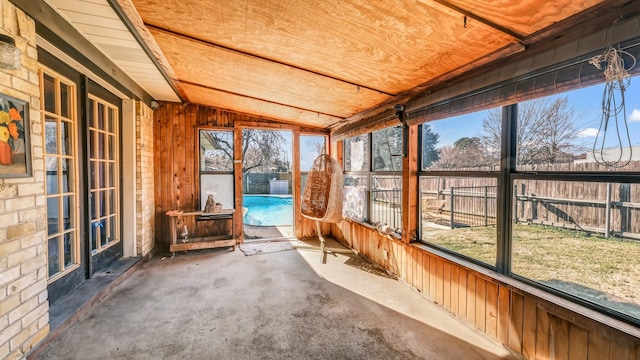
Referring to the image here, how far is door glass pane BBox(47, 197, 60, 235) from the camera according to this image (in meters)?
2.24

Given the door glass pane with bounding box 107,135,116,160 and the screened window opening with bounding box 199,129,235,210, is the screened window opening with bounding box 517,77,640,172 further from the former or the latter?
the door glass pane with bounding box 107,135,116,160

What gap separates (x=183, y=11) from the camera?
5.87ft

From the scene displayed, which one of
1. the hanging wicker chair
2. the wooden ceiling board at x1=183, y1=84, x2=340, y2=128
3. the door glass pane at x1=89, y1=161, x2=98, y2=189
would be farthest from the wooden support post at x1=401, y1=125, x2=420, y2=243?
the door glass pane at x1=89, y1=161, x2=98, y2=189

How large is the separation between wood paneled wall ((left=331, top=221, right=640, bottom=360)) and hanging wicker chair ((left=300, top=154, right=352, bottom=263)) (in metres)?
1.13

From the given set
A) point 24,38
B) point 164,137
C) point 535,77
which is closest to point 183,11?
point 24,38

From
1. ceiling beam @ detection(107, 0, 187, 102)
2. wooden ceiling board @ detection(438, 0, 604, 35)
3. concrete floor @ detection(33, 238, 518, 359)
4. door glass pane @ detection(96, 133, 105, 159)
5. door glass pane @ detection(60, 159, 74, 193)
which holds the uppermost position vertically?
ceiling beam @ detection(107, 0, 187, 102)

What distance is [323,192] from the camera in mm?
4309

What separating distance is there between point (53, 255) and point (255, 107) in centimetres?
289

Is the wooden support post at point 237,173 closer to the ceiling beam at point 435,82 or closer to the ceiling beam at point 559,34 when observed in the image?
the ceiling beam at point 435,82

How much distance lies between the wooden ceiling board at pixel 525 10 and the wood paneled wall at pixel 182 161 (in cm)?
380

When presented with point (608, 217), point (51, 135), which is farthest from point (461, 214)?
point (51, 135)

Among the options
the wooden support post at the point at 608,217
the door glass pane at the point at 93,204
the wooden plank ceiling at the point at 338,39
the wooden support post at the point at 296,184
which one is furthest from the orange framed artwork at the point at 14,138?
the wooden support post at the point at 296,184

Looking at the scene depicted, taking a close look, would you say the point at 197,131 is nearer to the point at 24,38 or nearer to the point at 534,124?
the point at 24,38

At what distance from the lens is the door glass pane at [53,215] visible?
7.35 feet
